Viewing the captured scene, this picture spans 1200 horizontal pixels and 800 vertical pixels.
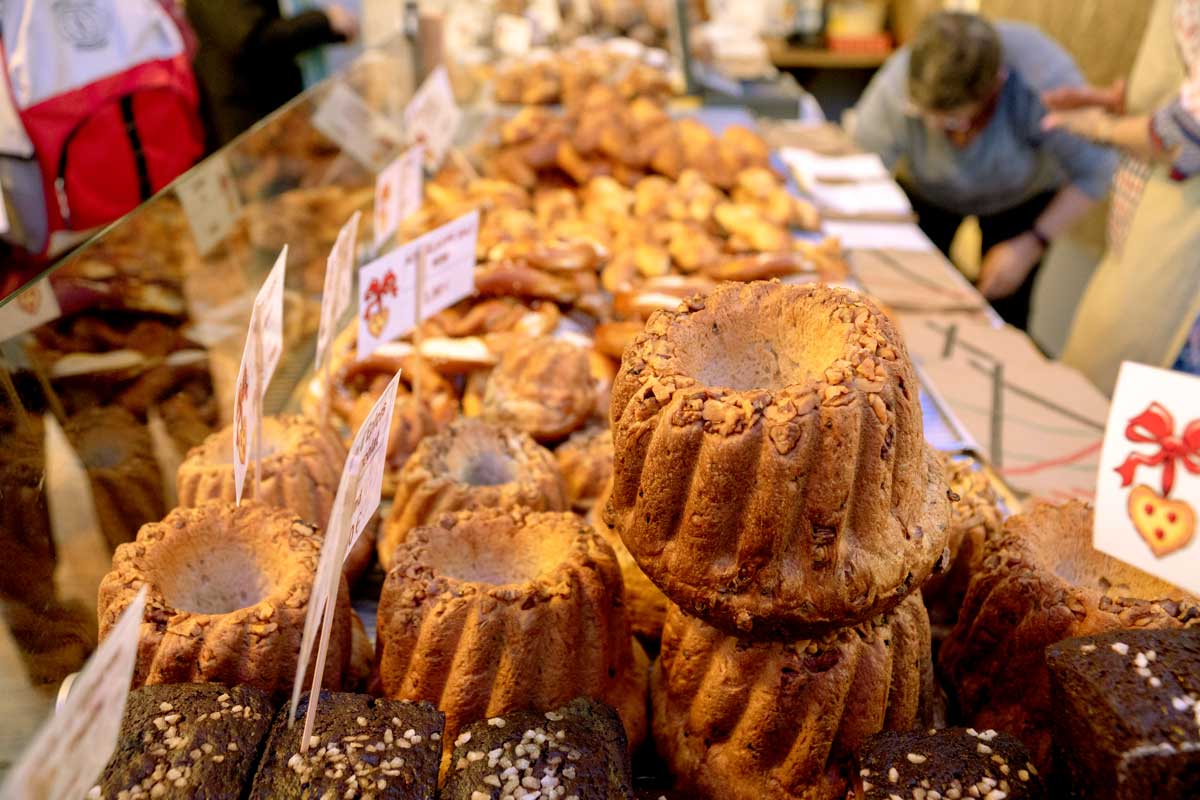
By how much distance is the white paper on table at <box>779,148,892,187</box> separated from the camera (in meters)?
4.16

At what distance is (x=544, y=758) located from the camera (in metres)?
1.08

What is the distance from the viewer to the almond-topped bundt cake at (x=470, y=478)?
1630mm

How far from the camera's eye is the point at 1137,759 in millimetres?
849

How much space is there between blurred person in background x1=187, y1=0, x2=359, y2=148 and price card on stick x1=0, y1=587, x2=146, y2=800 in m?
3.14

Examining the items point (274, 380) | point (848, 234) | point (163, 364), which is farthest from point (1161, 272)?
point (163, 364)

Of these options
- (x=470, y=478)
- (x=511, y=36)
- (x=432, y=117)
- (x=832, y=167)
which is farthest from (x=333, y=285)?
(x=511, y=36)

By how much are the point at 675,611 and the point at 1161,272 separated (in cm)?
286

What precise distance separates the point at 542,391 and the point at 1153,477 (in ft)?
4.29

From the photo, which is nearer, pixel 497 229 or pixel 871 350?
pixel 871 350

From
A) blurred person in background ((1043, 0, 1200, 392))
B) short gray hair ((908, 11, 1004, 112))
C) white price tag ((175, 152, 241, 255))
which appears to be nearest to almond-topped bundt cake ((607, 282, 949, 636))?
white price tag ((175, 152, 241, 255))

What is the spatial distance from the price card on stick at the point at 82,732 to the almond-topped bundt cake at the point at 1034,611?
3.65ft

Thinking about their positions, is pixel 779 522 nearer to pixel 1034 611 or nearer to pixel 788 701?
pixel 788 701

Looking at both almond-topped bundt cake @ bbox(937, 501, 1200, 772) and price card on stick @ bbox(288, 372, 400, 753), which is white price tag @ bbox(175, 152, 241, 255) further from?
almond-topped bundt cake @ bbox(937, 501, 1200, 772)

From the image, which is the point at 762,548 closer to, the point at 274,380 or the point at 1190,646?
the point at 1190,646
